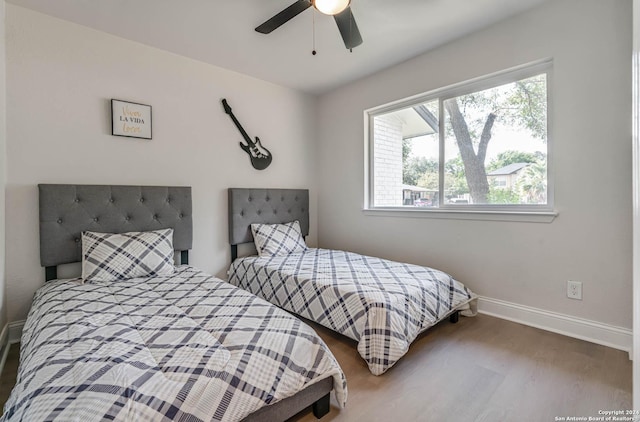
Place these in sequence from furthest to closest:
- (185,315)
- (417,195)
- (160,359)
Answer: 1. (417,195)
2. (185,315)
3. (160,359)

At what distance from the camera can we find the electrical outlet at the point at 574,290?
6.77 feet

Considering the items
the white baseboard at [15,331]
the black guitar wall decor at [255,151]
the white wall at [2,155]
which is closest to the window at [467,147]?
the black guitar wall decor at [255,151]

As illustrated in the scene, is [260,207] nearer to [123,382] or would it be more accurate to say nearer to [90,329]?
[90,329]

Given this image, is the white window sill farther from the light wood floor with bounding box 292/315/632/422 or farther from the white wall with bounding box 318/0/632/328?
the light wood floor with bounding box 292/315/632/422

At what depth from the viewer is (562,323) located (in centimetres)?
214

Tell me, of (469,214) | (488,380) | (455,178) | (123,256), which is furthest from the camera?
(455,178)

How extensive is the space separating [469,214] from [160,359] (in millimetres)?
2423

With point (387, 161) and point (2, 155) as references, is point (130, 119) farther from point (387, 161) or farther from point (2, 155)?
point (387, 161)

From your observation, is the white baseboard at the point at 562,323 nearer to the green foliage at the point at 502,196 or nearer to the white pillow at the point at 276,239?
the green foliage at the point at 502,196

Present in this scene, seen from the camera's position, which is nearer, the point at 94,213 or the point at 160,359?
the point at 160,359

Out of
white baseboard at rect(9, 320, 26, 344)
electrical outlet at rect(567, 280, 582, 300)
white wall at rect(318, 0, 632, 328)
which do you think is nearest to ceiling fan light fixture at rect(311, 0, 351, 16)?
white wall at rect(318, 0, 632, 328)

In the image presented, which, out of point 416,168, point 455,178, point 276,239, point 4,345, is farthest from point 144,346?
point 416,168

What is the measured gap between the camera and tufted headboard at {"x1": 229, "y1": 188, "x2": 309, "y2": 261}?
306 cm

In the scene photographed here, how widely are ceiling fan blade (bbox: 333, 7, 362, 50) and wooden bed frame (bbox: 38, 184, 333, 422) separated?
188cm
